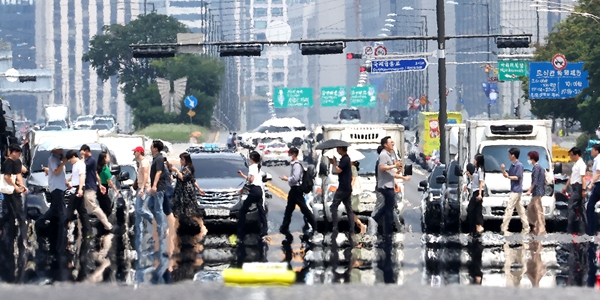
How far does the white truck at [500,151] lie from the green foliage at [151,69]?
260ft

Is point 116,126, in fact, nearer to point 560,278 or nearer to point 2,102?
point 2,102

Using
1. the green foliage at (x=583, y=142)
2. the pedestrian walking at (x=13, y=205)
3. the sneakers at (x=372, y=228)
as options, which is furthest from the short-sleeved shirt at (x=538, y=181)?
the green foliage at (x=583, y=142)

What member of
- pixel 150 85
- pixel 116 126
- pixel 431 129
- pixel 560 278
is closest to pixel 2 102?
pixel 560 278

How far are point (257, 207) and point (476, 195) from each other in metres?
4.22

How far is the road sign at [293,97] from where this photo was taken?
11562 cm

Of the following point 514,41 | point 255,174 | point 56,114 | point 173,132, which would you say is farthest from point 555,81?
point 56,114

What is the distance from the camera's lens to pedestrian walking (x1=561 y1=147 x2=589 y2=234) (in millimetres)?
23334

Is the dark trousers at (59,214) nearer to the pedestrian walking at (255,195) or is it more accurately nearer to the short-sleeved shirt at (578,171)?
the pedestrian walking at (255,195)

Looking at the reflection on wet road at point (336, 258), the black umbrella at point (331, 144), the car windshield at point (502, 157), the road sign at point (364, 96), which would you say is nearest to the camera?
the reflection on wet road at point (336, 258)

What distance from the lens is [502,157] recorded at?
85.3ft

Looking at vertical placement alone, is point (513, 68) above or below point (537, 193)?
above

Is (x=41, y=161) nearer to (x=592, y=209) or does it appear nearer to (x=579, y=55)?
(x=592, y=209)

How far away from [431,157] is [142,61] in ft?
219

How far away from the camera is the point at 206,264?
17672 millimetres
